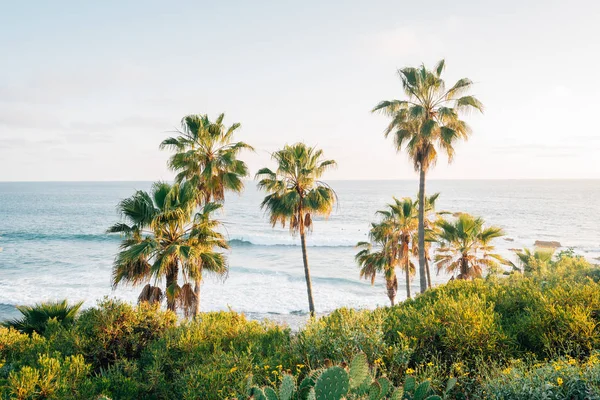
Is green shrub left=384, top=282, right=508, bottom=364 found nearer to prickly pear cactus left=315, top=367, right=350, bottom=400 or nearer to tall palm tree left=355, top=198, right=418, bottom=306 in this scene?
prickly pear cactus left=315, top=367, right=350, bottom=400

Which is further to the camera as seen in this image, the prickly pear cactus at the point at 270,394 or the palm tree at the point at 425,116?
the palm tree at the point at 425,116

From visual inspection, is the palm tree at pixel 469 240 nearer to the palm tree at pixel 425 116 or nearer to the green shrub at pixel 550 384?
the palm tree at pixel 425 116

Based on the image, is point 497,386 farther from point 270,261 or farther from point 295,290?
point 270,261

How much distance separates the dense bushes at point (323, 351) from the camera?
5676 mm

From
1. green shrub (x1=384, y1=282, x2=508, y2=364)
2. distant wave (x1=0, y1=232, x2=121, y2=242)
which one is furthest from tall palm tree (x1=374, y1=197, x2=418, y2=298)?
distant wave (x1=0, y1=232, x2=121, y2=242)

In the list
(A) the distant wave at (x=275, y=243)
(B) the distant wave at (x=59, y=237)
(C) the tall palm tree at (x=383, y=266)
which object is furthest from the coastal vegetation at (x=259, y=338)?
(B) the distant wave at (x=59, y=237)

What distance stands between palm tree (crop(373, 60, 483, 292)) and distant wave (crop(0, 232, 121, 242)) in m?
47.0

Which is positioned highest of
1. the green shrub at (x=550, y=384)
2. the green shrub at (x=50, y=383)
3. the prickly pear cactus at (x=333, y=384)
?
the prickly pear cactus at (x=333, y=384)

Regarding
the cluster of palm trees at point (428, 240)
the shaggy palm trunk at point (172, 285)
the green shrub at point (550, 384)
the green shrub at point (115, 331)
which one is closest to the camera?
the green shrub at point (550, 384)

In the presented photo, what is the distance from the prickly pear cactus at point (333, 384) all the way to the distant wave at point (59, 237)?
55451mm

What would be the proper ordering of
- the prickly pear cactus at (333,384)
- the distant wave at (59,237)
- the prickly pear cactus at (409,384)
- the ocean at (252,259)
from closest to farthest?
the prickly pear cactus at (333,384) → the prickly pear cactus at (409,384) → the ocean at (252,259) → the distant wave at (59,237)

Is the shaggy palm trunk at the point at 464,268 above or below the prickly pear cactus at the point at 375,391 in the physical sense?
below

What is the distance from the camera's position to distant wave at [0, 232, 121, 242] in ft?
182

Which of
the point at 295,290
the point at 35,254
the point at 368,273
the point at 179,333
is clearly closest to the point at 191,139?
the point at 179,333
